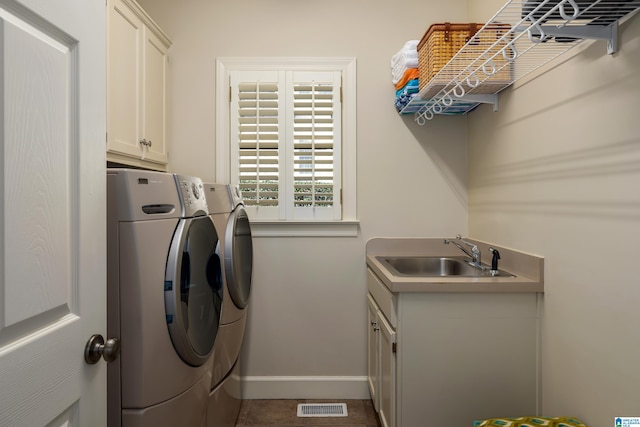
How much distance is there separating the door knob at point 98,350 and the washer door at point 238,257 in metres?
0.92

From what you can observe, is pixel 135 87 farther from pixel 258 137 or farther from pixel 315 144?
pixel 315 144

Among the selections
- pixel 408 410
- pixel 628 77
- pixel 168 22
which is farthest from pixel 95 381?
pixel 168 22

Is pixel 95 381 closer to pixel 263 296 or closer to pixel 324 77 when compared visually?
pixel 263 296

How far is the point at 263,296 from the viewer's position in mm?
2469

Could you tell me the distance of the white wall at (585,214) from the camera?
1165mm

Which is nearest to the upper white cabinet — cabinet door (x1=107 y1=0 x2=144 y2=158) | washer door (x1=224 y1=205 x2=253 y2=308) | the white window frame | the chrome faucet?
cabinet door (x1=107 y1=0 x2=144 y2=158)

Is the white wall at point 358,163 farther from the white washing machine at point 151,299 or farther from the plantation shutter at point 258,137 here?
the white washing machine at point 151,299

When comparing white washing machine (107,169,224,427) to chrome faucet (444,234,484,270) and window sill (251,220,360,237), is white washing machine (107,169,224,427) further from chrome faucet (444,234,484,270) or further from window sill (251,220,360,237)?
chrome faucet (444,234,484,270)

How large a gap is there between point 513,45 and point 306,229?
1503 millimetres

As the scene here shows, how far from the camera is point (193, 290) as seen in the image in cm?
134

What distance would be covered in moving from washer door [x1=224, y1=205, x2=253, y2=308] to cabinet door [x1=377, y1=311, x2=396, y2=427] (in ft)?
2.40

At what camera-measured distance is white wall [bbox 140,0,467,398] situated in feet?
8.02

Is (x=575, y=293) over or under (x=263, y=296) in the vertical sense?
over

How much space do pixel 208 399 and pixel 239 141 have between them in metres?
1.51
